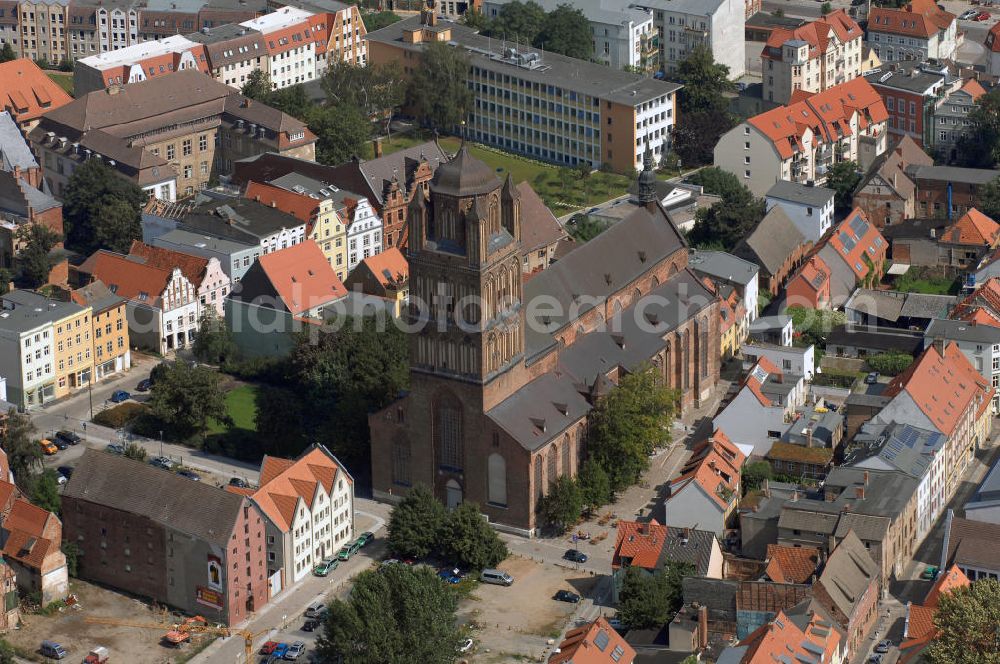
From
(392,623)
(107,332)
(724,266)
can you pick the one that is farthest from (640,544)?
(107,332)

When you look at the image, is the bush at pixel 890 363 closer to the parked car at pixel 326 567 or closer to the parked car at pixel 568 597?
the parked car at pixel 568 597

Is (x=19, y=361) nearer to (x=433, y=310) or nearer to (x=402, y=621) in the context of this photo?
(x=433, y=310)

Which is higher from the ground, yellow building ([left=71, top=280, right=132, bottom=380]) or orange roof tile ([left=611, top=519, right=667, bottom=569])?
yellow building ([left=71, top=280, right=132, bottom=380])

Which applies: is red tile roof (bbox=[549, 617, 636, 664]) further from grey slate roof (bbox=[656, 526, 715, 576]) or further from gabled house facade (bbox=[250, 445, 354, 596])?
gabled house facade (bbox=[250, 445, 354, 596])

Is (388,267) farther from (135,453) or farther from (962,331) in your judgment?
(962,331)

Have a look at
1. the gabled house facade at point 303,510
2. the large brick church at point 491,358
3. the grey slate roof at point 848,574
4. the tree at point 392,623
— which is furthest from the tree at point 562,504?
the grey slate roof at point 848,574

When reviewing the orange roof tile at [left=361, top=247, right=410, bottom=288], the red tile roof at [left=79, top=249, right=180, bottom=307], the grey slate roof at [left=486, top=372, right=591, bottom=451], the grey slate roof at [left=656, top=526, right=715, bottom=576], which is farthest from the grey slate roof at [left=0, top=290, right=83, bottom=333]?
the grey slate roof at [left=656, top=526, right=715, bottom=576]
